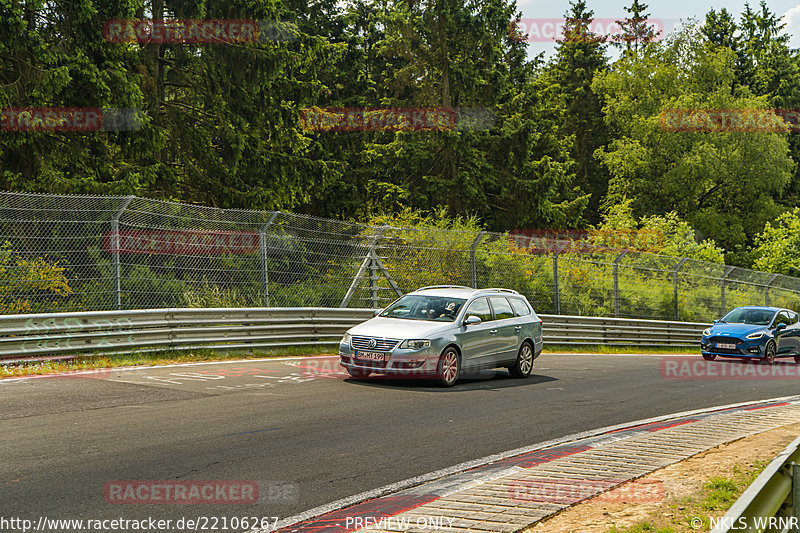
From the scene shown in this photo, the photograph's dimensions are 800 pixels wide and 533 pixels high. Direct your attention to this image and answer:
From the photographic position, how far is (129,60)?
76.9 feet

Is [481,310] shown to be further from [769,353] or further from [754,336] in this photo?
[769,353]

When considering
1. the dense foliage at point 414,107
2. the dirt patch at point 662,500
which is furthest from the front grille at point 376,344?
the dense foliage at point 414,107

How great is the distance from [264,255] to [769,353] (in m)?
13.7

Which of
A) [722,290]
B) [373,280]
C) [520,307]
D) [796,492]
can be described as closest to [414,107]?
Answer: [722,290]

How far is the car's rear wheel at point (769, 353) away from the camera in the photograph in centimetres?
2119

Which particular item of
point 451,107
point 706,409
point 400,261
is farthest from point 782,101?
point 706,409

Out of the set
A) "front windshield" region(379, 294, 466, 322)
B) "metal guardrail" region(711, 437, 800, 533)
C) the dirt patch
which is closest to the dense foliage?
"front windshield" region(379, 294, 466, 322)

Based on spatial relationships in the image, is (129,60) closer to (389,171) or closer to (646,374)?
(646,374)

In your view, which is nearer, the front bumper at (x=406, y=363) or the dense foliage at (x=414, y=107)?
the front bumper at (x=406, y=363)

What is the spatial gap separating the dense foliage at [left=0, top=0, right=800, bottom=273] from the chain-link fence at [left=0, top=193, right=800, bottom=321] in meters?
7.64

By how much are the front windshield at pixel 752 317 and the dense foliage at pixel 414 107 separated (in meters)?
13.3

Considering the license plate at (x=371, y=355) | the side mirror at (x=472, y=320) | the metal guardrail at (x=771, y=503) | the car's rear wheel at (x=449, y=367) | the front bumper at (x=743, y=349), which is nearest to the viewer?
the metal guardrail at (x=771, y=503)

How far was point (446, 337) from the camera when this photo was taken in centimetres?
1222

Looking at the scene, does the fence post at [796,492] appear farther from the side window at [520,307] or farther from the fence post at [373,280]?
the fence post at [373,280]
